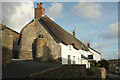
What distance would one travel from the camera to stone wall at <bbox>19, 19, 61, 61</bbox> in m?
20.2

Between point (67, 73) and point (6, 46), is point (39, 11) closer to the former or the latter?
point (6, 46)

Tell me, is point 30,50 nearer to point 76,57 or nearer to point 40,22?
point 40,22

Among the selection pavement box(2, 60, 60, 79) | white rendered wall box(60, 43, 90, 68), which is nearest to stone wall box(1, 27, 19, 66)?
pavement box(2, 60, 60, 79)

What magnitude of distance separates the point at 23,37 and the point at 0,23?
1194 centimetres

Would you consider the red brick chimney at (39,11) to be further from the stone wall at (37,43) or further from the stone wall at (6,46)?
the stone wall at (6,46)

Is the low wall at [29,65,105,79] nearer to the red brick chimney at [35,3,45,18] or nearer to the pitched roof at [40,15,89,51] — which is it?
the pitched roof at [40,15,89,51]

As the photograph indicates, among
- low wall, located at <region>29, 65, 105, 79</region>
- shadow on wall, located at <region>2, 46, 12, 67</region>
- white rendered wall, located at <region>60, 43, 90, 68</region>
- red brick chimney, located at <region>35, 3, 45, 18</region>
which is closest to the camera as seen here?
low wall, located at <region>29, 65, 105, 79</region>

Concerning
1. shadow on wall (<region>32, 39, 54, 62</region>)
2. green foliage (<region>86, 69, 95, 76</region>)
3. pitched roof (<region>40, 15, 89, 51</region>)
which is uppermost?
pitched roof (<region>40, 15, 89, 51</region>)

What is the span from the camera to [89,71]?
12.5 m

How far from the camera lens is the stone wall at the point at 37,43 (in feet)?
66.2

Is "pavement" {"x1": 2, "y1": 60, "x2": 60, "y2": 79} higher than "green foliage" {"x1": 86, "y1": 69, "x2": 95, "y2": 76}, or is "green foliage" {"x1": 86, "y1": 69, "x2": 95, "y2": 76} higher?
"pavement" {"x1": 2, "y1": 60, "x2": 60, "y2": 79}

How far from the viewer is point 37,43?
2041 centimetres

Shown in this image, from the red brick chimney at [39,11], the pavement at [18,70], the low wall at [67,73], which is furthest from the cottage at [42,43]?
the low wall at [67,73]

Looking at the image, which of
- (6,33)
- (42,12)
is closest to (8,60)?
(6,33)
